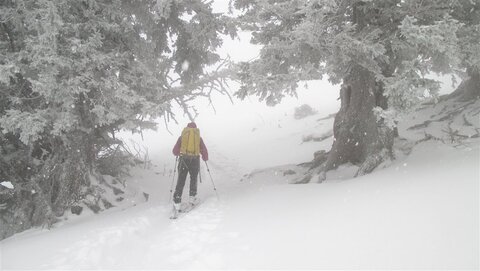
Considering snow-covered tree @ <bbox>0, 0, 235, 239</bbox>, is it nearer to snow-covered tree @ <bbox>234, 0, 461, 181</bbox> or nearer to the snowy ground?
the snowy ground

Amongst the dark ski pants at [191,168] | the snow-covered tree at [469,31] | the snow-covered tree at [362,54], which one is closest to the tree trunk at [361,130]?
the snow-covered tree at [362,54]

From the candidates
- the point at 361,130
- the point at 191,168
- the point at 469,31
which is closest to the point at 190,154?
the point at 191,168

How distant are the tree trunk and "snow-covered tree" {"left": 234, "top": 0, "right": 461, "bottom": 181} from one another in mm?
20

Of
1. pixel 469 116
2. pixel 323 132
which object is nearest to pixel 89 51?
pixel 469 116

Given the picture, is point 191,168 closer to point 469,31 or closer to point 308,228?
point 308,228

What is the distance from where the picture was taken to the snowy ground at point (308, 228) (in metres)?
4.11

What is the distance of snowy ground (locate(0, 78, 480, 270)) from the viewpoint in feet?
13.5

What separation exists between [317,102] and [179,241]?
2324cm

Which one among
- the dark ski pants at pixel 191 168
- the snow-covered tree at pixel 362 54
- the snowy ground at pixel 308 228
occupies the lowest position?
the snowy ground at pixel 308 228

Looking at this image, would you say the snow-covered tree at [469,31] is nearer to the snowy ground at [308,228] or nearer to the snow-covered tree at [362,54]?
the snow-covered tree at [362,54]

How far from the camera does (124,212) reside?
8.21m

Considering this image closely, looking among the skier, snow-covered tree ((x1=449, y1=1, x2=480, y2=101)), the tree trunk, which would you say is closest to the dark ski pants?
the skier

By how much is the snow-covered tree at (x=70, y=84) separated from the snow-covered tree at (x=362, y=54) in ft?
4.98

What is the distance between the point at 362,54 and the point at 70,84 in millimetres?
5391
